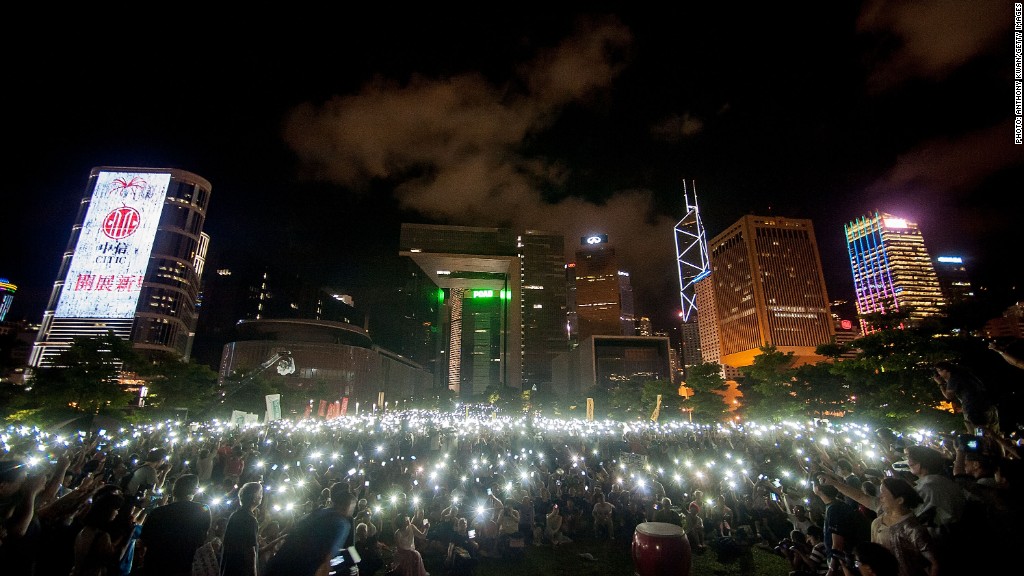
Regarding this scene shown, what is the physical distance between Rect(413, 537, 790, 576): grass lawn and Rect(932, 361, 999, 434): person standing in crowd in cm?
419

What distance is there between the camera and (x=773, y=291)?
90000mm

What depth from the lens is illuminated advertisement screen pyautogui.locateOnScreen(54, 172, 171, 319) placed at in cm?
5000

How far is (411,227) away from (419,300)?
27.0 m

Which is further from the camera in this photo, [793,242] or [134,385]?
[793,242]

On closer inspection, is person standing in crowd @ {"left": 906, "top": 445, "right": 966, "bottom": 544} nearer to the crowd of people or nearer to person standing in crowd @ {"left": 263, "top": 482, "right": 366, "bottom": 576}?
the crowd of people

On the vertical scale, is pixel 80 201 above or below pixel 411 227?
below

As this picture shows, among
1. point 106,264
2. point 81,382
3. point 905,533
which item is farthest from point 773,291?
point 106,264

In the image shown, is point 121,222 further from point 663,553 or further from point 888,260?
point 888,260

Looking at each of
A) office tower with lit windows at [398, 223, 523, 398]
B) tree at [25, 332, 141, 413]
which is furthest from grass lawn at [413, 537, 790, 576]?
office tower with lit windows at [398, 223, 523, 398]

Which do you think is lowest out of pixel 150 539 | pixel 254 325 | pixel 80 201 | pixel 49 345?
pixel 150 539

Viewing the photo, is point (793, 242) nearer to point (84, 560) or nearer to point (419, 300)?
point (419, 300)

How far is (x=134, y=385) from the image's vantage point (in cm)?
5853

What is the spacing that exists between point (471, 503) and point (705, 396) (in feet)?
116

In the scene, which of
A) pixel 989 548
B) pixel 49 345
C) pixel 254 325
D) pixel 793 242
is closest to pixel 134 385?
pixel 49 345
